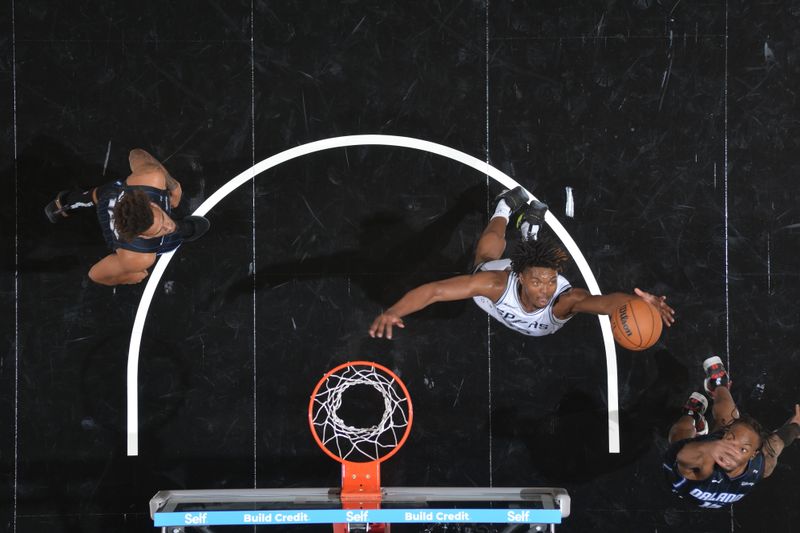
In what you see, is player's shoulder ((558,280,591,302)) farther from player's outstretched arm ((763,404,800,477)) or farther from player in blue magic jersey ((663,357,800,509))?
player's outstretched arm ((763,404,800,477))

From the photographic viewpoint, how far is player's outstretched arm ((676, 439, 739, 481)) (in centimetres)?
570

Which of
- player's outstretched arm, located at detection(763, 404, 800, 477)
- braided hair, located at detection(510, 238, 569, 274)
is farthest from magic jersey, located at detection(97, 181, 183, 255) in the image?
player's outstretched arm, located at detection(763, 404, 800, 477)

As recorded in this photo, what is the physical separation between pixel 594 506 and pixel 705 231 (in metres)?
2.74

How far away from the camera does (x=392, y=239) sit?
22.4 feet

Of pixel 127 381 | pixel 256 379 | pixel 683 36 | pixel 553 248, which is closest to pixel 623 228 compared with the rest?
pixel 553 248

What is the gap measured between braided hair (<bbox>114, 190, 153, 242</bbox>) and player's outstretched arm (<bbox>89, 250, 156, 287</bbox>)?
0.45 metres

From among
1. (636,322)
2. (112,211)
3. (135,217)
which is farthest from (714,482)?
(112,211)

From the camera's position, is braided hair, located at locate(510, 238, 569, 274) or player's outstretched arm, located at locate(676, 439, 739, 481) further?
player's outstretched arm, located at locate(676, 439, 739, 481)

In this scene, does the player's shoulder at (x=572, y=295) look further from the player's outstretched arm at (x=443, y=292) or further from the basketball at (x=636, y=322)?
the player's outstretched arm at (x=443, y=292)

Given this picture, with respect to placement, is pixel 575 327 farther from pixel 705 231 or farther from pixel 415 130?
pixel 415 130

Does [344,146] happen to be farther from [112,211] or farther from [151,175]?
[112,211]

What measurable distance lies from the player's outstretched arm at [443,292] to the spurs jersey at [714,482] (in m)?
2.00

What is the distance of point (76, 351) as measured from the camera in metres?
6.77

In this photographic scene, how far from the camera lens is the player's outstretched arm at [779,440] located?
237 inches
